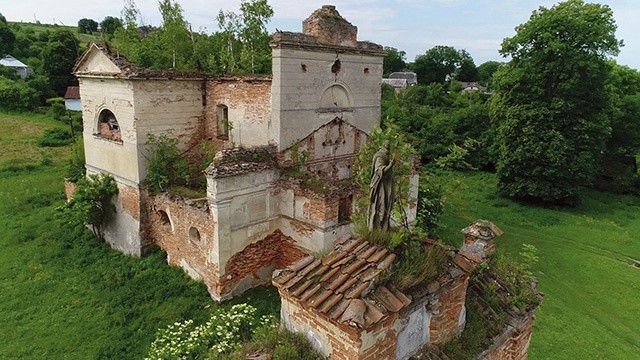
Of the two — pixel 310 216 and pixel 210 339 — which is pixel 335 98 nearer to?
pixel 310 216

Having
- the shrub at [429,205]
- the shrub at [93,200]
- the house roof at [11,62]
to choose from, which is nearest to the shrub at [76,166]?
the shrub at [93,200]

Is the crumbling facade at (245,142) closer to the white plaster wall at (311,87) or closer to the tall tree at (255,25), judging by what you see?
the white plaster wall at (311,87)

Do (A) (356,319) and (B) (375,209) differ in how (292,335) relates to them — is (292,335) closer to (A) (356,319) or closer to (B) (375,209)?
(A) (356,319)

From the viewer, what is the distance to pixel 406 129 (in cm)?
3691

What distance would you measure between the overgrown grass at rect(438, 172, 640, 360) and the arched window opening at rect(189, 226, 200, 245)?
311 inches

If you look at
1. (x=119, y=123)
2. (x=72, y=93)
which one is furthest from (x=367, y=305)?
(x=72, y=93)

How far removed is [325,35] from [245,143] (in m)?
4.68

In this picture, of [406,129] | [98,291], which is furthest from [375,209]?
[406,129]

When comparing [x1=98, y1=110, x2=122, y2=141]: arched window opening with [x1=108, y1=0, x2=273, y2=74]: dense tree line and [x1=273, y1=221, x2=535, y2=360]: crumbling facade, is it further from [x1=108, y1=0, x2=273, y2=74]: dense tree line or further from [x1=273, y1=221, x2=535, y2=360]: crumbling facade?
[x1=273, y1=221, x2=535, y2=360]: crumbling facade

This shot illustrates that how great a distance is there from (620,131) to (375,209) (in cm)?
3346

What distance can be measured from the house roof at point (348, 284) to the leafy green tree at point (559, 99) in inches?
934

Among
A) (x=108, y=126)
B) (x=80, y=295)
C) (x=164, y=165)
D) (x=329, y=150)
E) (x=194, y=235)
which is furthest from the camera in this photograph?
(x=108, y=126)

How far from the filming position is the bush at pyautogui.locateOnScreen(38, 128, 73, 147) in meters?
29.9

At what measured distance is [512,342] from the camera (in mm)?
6301
